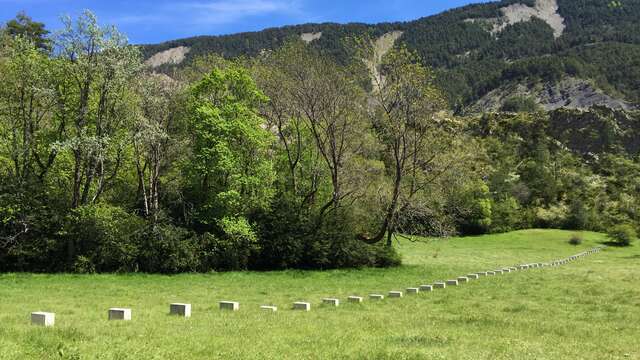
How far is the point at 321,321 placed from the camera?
1402 centimetres

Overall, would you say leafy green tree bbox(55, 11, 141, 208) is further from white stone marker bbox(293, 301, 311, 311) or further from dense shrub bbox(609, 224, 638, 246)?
dense shrub bbox(609, 224, 638, 246)

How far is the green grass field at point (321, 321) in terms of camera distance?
384 inches

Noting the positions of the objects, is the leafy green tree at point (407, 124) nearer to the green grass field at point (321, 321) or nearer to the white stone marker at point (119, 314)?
the green grass field at point (321, 321)

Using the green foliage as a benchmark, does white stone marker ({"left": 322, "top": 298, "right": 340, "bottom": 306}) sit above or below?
above

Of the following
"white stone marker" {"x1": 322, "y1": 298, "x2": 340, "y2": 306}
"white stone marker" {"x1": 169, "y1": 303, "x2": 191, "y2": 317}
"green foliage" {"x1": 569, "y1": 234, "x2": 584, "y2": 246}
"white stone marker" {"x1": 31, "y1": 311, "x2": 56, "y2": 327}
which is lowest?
"green foliage" {"x1": 569, "y1": 234, "x2": 584, "y2": 246}

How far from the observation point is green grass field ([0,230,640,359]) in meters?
9.75

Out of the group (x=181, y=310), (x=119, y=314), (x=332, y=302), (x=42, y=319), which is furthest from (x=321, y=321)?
(x=42, y=319)

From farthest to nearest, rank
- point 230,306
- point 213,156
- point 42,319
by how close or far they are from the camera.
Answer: point 213,156 → point 230,306 → point 42,319

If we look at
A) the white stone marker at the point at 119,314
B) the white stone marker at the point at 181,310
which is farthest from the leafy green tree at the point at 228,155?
the white stone marker at the point at 119,314

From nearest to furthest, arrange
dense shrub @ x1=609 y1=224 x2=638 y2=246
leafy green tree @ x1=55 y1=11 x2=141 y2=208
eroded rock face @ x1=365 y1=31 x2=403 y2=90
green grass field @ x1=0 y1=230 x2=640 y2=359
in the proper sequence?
green grass field @ x1=0 y1=230 x2=640 y2=359, leafy green tree @ x1=55 y1=11 x2=141 y2=208, eroded rock face @ x1=365 y1=31 x2=403 y2=90, dense shrub @ x1=609 y1=224 x2=638 y2=246

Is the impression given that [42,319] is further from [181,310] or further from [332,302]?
[332,302]

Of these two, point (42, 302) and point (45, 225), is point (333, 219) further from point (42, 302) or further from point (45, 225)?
point (42, 302)

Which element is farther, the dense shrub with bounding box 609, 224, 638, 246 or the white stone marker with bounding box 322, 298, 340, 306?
the dense shrub with bounding box 609, 224, 638, 246

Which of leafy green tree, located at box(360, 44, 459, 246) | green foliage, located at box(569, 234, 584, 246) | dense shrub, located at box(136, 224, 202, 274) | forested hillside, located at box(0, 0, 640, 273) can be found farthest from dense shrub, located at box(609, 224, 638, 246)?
dense shrub, located at box(136, 224, 202, 274)
